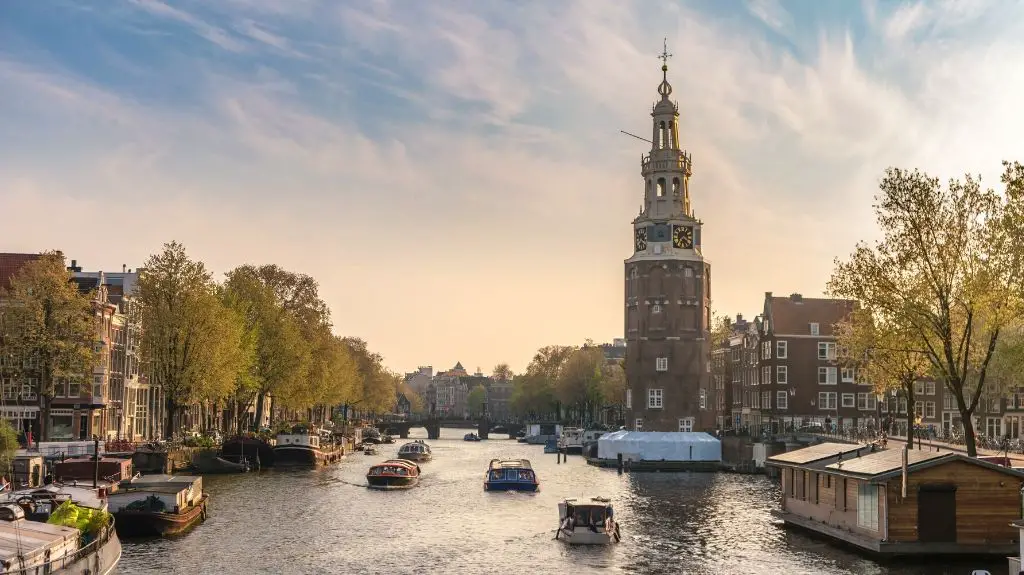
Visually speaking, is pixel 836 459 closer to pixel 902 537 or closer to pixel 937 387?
pixel 902 537

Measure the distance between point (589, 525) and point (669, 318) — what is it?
78.5m

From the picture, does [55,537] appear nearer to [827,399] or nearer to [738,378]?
[827,399]

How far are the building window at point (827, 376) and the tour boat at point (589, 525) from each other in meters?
84.3

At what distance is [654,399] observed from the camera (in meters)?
136

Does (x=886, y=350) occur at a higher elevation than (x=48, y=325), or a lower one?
lower

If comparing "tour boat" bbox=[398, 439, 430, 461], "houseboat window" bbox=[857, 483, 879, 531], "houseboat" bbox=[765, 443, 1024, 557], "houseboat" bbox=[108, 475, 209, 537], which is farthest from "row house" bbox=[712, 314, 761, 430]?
"houseboat" bbox=[108, 475, 209, 537]

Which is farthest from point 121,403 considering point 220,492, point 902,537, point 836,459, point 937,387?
point 937,387

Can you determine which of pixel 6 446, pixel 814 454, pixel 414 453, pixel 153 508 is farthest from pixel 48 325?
pixel 414 453

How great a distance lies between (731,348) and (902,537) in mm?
111577

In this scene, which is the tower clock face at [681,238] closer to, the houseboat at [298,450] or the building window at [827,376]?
the building window at [827,376]

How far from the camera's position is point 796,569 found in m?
49.9

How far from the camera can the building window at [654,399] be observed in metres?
136

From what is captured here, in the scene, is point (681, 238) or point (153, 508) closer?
point (153, 508)

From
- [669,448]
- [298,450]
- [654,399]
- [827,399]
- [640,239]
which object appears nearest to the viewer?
[298,450]
